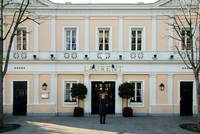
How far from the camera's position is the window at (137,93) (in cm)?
2481

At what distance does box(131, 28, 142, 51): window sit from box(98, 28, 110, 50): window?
1833mm

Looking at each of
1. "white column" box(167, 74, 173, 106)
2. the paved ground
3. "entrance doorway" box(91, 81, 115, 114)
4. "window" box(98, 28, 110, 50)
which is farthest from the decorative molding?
the paved ground

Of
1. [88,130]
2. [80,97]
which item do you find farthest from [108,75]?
[88,130]

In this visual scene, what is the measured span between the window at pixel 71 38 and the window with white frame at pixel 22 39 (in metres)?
3.05

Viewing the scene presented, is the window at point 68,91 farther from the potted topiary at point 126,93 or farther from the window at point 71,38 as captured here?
the potted topiary at point 126,93

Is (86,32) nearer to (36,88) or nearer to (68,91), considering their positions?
(68,91)

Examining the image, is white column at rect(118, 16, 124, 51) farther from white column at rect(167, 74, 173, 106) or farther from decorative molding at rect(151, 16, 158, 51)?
white column at rect(167, 74, 173, 106)

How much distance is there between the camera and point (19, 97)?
2478 centimetres

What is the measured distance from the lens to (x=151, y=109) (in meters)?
24.6

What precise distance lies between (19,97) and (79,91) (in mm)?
4680

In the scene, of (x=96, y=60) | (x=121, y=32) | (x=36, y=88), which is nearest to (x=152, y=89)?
(x=96, y=60)

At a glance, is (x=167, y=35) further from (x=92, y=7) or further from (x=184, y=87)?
(x=92, y=7)

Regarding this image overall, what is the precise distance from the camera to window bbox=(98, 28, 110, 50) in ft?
81.6

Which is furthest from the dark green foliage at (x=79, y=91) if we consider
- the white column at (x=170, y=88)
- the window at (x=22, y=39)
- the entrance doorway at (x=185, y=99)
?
the entrance doorway at (x=185, y=99)
